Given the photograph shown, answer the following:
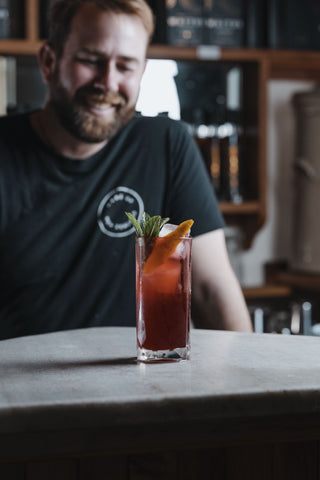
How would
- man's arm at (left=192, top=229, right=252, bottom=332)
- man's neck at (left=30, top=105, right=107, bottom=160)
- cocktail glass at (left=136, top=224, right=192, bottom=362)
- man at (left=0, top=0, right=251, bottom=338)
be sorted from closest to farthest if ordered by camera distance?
cocktail glass at (left=136, top=224, right=192, bottom=362)
man's arm at (left=192, top=229, right=252, bottom=332)
man at (left=0, top=0, right=251, bottom=338)
man's neck at (left=30, top=105, right=107, bottom=160)

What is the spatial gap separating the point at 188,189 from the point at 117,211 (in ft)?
0.62

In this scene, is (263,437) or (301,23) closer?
(263,437)

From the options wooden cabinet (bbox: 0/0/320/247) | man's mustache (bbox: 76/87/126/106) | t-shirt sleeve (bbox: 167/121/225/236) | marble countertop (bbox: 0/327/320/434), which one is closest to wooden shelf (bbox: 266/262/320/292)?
wooden cabinet (bbox: 0/0/320/247)

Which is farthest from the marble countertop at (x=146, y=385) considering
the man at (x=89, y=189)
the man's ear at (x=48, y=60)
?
the man's ear at (x=48, y=60)

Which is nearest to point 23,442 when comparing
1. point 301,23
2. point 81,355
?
point 81,355

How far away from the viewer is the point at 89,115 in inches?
64.1

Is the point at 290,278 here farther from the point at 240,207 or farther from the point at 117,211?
the point at 117,211

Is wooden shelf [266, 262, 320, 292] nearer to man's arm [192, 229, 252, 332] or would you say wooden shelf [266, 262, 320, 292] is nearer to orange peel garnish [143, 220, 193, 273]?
man's arm [192, 229, 252, 332]

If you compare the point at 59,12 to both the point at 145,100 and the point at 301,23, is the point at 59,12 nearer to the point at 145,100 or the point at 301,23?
the point at 145,100

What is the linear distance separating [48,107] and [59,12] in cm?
25

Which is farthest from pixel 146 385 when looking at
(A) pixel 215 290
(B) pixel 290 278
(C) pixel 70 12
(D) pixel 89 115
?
(B) pixel 290 278

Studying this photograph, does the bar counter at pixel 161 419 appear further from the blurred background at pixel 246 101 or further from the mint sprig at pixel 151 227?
the blurred background at pixel 246 101

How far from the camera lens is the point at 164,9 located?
237cm

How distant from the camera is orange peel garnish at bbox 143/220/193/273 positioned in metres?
0.90
